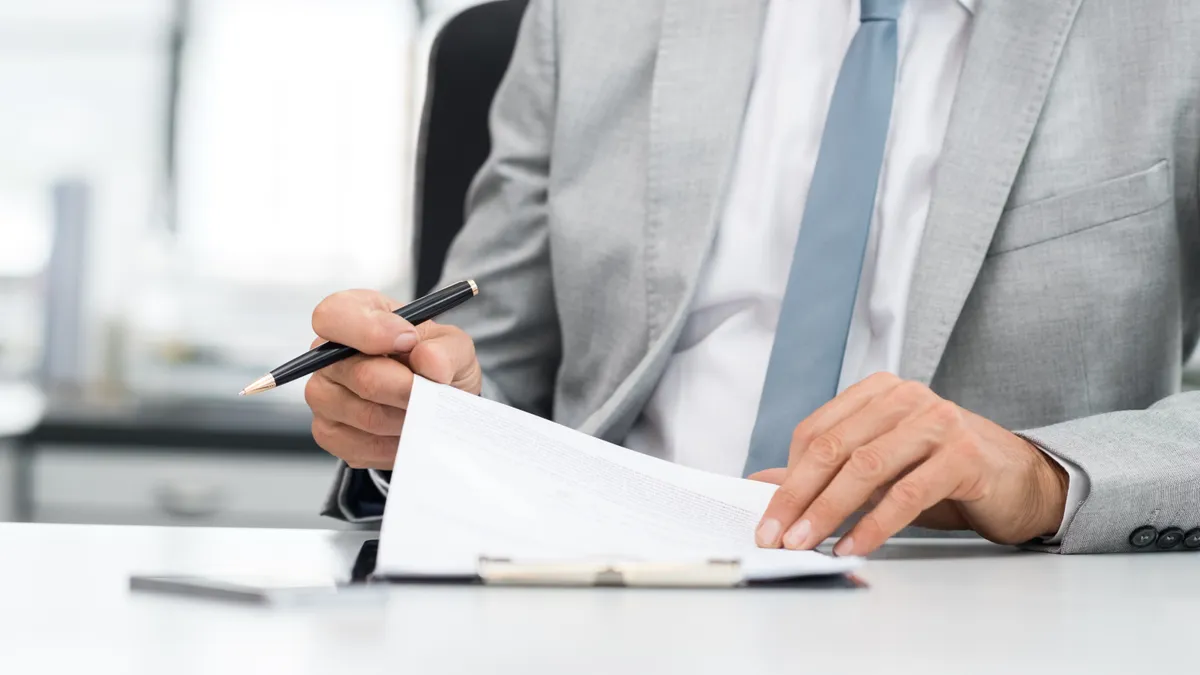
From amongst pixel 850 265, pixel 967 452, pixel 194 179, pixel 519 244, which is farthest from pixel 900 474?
pixel 194 179

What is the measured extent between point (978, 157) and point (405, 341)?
0.49 meters

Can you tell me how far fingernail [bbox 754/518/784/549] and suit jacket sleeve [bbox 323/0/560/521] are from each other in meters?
0.54

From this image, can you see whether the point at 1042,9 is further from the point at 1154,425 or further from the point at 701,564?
the point at 701,564

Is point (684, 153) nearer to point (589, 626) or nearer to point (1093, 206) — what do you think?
point (1093, 206)

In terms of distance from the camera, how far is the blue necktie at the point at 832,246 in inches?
33.9

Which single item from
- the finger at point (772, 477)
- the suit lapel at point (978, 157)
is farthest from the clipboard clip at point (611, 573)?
the suit lapel at point (978, 157)

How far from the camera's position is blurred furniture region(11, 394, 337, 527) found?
6.73 ft

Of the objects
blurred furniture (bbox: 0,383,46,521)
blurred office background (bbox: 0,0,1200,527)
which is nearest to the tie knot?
blurred furniture (bbox: 0,383,46,521)

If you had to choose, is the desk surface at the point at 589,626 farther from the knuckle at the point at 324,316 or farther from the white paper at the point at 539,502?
the knuckle at the point at 324,316

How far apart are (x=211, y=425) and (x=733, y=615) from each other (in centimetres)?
189

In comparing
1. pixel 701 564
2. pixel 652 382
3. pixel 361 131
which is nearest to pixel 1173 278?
pixel 652 382

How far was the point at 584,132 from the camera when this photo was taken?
104 centimetres

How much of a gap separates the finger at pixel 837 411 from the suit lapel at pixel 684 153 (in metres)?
0.32

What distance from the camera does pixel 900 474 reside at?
0.62 m
